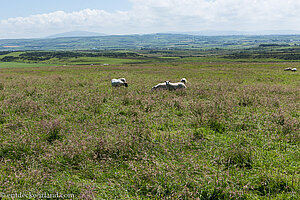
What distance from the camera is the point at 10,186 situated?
4230 mm

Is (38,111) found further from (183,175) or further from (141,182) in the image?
(183,175)

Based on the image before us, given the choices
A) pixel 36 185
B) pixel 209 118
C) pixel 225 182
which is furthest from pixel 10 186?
pixel 209 118

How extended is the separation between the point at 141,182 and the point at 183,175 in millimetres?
1103

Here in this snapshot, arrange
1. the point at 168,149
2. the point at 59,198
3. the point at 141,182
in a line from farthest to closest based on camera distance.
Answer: the point at 168,149, the point at 141,182, the point at 59,198

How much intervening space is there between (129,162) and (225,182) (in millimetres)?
2576

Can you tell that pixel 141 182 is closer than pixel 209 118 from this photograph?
Yes

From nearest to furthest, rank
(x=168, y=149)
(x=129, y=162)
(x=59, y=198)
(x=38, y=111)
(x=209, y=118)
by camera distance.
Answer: (x=59, y=198), (x=129, y=162), (x=168, y=149), (x=209, y=118), (x=38, y=111)

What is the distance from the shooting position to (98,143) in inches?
237

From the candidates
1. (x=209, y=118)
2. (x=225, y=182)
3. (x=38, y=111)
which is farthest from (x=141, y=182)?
(x=38, y=111)

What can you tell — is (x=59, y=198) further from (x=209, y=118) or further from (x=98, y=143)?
(x=209, y=118)

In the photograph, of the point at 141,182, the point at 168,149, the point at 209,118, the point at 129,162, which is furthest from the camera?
the point at 209,118

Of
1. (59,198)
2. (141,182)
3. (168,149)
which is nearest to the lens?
(59,198)

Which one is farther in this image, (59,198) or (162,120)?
(162,120)

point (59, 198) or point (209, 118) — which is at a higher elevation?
point (209, 118)
